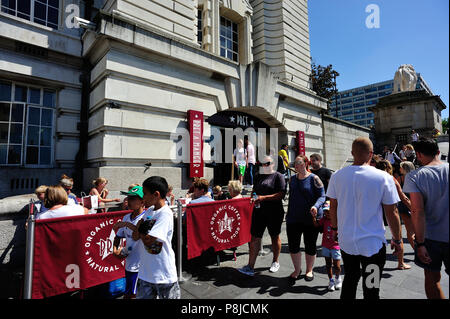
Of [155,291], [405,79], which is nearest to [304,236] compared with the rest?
[155,291]

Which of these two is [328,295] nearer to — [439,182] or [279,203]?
[279,203]

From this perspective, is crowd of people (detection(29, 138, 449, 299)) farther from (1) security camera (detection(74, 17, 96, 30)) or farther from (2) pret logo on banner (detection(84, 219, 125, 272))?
(1) security camera (detection(74, 17, 96, 30))

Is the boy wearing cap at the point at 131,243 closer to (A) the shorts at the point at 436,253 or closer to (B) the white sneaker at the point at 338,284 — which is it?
(B) the white sneaker at the point at 338,284

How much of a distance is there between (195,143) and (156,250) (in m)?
6.36

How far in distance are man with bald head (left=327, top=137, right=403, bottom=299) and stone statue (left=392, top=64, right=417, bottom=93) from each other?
23.4 metres

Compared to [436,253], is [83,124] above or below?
above

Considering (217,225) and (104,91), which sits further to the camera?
(104,91)

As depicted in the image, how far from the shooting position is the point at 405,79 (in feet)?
65.8

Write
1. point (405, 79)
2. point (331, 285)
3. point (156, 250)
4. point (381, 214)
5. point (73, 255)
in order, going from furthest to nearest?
point (405, 79)
point (331, 285)
point (73, 255)
point (381, 214)
point (156, 250)

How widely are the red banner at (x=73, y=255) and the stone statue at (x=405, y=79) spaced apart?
81.8 feet

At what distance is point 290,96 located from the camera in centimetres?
1256

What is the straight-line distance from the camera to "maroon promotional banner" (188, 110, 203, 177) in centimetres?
823

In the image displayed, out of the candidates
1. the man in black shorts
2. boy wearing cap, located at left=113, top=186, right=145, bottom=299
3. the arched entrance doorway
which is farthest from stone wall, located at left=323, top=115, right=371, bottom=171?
boy wearing cap, located at left=113, top=186, right=145, bottom=299

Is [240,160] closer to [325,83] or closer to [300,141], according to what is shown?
[300,141]
